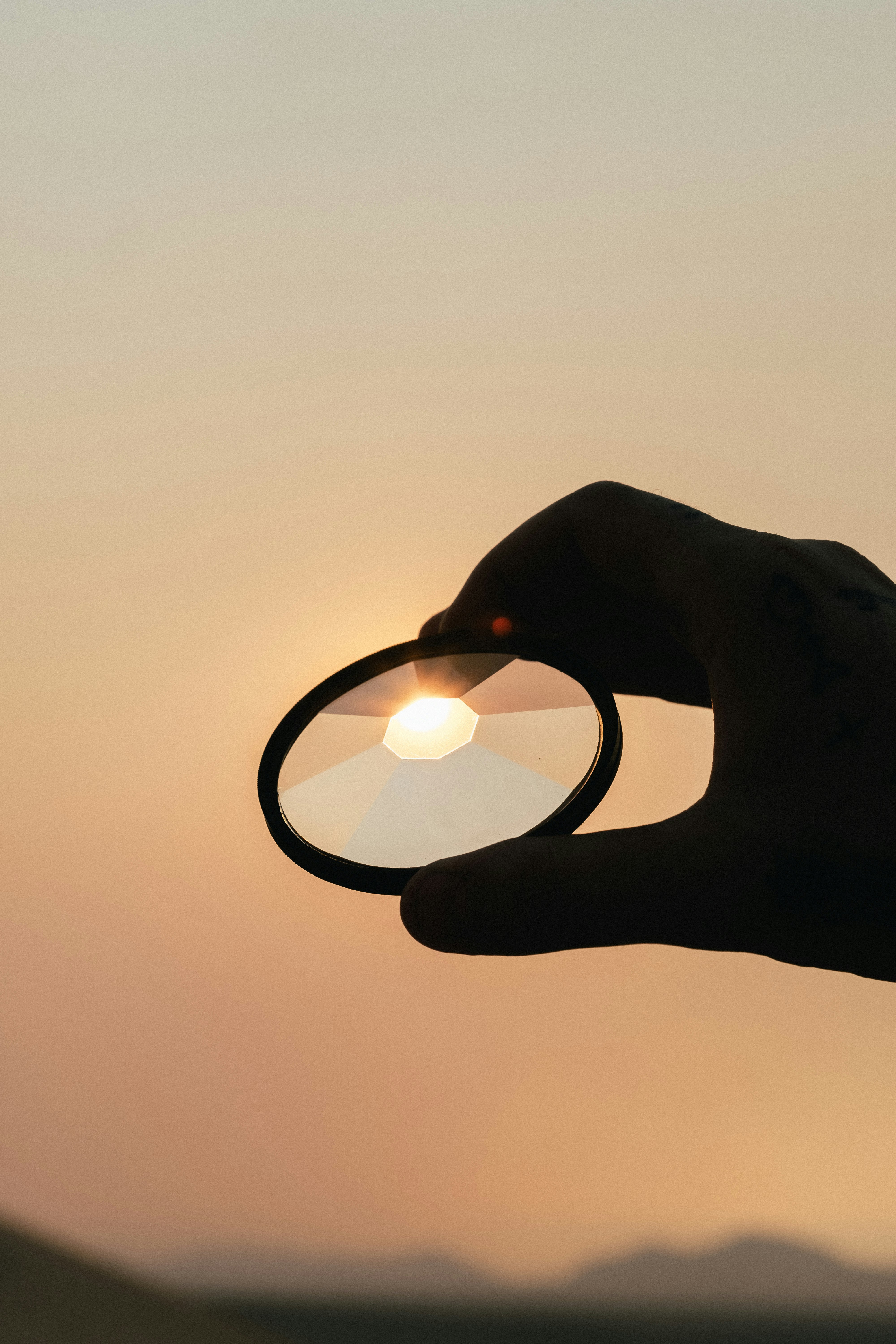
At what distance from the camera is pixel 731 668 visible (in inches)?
74.5

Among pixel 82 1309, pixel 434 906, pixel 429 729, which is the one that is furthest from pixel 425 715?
pixel 82 1309

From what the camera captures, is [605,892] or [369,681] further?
[369,681]

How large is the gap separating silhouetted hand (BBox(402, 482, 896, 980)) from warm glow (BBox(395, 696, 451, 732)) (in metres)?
0.79

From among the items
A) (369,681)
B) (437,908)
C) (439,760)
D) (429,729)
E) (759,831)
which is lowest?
(437,908)

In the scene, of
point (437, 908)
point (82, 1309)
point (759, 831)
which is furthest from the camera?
point (82, 1309)

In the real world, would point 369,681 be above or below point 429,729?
above

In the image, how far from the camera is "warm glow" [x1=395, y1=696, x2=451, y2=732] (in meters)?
2.70

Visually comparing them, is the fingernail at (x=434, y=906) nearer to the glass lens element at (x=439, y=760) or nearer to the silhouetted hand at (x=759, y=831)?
the silhouetted hand at (x=759, y=831)

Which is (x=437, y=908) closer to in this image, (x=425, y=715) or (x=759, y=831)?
(x=759, y=831)

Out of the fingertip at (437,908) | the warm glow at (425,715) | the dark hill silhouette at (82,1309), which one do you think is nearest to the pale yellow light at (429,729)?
the warm glow at (425,715)

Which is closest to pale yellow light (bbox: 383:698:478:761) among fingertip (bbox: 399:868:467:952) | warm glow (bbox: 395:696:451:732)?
warm glow (bbox: 395:696:451:732)

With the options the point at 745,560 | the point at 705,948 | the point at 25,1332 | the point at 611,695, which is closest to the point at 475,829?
the point at 611,695

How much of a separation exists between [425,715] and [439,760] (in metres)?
0.18

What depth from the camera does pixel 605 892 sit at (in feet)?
5.77
